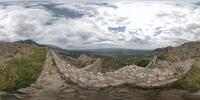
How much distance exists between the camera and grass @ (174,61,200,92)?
22.6 m

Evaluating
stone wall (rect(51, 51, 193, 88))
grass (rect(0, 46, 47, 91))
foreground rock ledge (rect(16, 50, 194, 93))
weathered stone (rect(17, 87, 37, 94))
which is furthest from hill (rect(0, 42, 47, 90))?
stone wall (rect(51, 51, 193, 88))

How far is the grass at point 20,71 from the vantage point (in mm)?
22594

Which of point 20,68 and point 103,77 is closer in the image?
point 103,77

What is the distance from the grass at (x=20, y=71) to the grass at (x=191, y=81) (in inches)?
320

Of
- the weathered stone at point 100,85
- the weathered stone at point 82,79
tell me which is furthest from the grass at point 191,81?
the weathered stone at point 82,79

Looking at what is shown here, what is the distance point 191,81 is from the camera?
2277 cm

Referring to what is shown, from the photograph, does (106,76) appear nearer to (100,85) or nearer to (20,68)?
(100,85)

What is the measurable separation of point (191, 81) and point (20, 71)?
9.68m

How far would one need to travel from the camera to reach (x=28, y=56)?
79.9ft

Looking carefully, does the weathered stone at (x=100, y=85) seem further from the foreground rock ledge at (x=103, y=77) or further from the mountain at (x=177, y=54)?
the mountain at (x=177, y=54)

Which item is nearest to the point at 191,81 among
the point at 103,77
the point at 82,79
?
the point at 103,77

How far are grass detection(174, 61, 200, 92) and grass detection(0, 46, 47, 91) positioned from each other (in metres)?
8.12

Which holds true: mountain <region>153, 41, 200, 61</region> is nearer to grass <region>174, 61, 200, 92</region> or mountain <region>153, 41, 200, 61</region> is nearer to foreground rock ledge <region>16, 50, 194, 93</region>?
grass <region>174, 61, 200, 92</region>

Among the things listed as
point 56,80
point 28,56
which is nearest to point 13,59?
point 28,56
